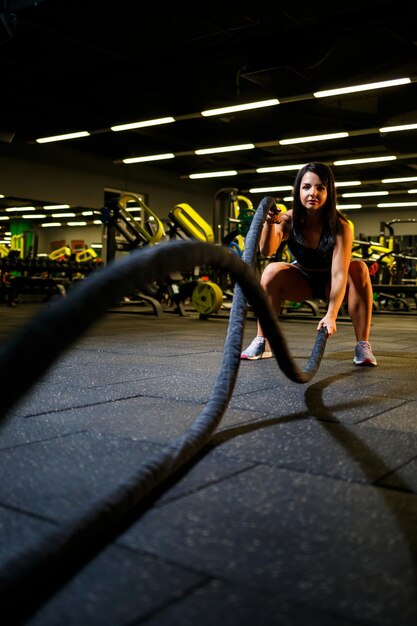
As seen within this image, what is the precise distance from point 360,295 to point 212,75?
21.1 ft

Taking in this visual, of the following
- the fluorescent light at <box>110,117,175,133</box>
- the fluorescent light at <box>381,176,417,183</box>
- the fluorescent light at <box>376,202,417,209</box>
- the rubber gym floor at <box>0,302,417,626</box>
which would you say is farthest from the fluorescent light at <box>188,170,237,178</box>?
the rubber gym floor at <box>0,302,417,626</box>

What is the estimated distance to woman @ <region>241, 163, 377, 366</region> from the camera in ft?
8.18

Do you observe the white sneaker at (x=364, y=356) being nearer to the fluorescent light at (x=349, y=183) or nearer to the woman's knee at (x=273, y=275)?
the woman's knee at (x=273, y=275)

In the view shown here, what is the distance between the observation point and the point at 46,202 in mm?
12164

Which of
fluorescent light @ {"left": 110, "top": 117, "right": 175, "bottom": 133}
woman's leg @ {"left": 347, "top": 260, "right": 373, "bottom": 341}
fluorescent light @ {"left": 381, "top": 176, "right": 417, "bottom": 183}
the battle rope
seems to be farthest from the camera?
fluorescent light @ {"left": 381, "top": 176, "right": 417, "bottom": 183}

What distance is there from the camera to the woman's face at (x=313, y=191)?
2.49 m

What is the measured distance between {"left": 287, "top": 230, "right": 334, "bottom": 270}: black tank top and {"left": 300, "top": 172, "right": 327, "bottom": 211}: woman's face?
0.61 ft

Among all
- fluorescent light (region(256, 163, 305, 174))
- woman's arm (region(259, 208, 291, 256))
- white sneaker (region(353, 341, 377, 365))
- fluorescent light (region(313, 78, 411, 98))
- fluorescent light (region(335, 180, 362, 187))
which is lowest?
white sneaker (region(353, 341, 377, 365))

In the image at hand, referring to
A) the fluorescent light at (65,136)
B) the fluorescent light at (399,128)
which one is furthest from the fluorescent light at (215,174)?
the fluorescent light at (399,128)

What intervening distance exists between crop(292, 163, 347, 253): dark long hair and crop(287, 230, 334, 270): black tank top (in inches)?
1.1

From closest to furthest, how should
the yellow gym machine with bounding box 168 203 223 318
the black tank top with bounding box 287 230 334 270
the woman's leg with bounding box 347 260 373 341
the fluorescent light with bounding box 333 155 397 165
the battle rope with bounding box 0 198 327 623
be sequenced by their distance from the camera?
1. the battle rope with bounding box 0 198 327 623
2. the black tank top with bounding box 287 230 334 270
3. the woman's leg with bounding box 347 260 373 341
4. the yellow gym machine with bounding box 168 203 223 318
5. the fluorescent light with bounding box 333 155 397 165

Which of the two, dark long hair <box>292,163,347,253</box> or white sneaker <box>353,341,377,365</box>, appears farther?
white sneaker <box>353,341,377,365</box>

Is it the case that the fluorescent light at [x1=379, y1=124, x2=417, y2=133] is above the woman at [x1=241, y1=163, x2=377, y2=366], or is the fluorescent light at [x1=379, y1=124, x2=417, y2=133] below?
above

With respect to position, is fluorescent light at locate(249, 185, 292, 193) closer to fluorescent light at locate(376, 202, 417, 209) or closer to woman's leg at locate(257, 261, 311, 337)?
fluorescent light at locate(376, 202, 417, 209)
